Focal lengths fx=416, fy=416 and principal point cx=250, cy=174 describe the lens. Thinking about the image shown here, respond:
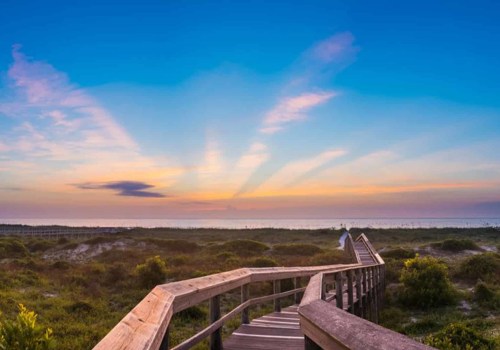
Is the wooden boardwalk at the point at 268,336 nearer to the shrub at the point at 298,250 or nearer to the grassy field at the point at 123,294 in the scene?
the grassy field at the point at 123,294

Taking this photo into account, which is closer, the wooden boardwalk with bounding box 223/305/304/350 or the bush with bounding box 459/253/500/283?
the wooden boardwalk with bounding box 223/305/304/350

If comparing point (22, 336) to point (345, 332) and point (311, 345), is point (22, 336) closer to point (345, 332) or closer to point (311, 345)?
point (311, 345)

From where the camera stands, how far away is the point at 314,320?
7.16 ft

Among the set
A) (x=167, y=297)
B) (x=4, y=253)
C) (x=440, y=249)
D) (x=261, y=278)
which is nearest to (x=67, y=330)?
(x=261, y=278)

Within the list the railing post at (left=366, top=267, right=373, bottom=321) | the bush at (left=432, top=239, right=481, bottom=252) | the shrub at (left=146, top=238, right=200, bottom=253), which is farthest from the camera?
the shrub at (left=146, top=238, right=200, bottom=253)

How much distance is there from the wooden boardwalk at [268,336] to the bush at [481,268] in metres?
16.0

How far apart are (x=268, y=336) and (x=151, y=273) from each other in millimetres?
14248

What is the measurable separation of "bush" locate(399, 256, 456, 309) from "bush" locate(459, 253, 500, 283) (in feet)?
13.5

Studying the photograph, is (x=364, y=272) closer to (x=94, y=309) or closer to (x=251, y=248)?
(x=94, y=309)

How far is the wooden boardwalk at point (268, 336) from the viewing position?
575 centimetres

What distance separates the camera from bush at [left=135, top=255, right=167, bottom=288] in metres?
19.4

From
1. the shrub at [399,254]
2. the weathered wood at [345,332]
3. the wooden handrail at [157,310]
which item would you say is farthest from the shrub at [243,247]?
the weathered wood at [345,332]

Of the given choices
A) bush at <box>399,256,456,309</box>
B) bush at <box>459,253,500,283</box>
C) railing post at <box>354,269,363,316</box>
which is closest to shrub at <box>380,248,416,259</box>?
bush at <box>459,253,500,283</box>

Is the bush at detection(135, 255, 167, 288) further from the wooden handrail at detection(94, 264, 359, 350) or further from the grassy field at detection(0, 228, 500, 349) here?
the wooden handrail at detection(94, 264, 359, 350)
